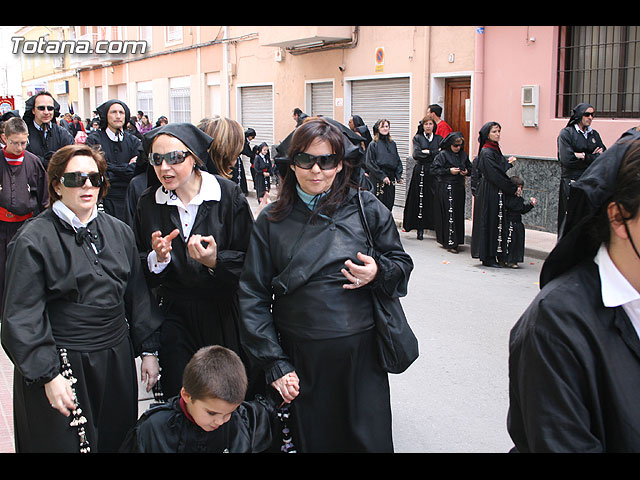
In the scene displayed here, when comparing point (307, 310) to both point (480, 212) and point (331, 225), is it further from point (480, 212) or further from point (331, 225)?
point (480, 212)

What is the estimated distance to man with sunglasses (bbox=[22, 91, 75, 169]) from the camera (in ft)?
27.8

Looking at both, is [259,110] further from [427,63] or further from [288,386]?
[288,386]

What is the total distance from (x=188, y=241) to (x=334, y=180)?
0.83m

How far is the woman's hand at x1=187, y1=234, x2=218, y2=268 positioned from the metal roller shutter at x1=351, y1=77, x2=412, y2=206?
1272 centimetres

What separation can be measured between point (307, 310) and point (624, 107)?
378 inches

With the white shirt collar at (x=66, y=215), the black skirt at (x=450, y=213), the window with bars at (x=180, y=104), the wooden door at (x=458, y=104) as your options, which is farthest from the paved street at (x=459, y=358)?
the window with bars at (x=180, y=104)

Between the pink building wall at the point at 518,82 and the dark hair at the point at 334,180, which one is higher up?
the pink building wall at the point at 518,82

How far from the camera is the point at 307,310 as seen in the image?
10.4ft

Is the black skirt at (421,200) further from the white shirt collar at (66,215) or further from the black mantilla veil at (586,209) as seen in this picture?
the black mantilla veil at (586,209)

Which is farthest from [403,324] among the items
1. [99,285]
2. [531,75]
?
[531,75]

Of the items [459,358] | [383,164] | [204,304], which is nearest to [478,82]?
[383,164]

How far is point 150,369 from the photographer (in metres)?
3.69

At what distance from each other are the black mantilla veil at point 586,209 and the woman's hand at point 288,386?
1.42m

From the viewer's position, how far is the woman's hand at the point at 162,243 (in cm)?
349
